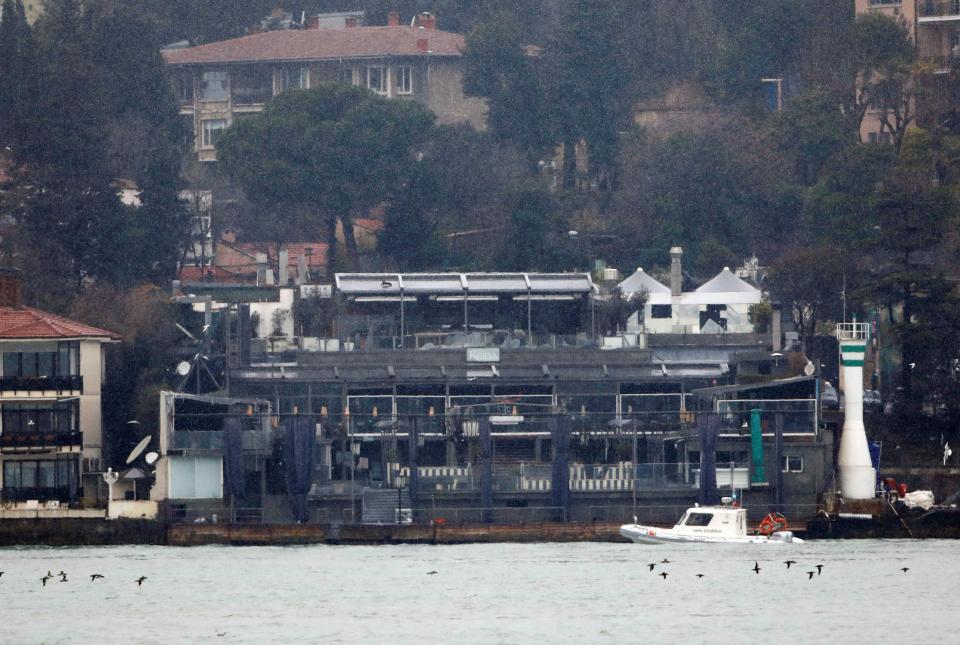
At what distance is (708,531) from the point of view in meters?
94.6

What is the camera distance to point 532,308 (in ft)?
396

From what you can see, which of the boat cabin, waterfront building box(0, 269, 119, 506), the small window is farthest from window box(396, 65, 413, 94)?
the boat cabin

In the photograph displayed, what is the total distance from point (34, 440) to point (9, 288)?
9.43 meters

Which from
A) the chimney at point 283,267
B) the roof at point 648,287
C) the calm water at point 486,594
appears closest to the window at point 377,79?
the chimney at point 283,267

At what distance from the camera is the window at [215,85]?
158875 mm

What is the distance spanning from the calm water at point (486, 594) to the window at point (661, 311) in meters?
30.0

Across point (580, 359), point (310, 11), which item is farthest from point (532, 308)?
point (310, 11)

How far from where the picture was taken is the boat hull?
94500mm

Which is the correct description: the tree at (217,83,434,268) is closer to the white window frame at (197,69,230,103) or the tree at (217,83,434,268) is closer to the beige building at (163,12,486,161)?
the beige building at (163,12,486,161)

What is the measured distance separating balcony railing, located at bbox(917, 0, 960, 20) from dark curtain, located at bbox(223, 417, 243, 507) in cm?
5227

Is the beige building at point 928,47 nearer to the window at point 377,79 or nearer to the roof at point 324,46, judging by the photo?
the roof at point 324,46

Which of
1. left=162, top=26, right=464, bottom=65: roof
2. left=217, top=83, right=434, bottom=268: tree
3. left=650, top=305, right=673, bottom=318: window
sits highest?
left=162, top=26, right=464, bottom=65: roof

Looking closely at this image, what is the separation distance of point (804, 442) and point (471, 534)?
1224 cm

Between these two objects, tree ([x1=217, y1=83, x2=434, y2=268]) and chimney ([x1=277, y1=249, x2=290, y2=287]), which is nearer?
chimney ([x1=277, y1=249, x2=290, y2=287])
